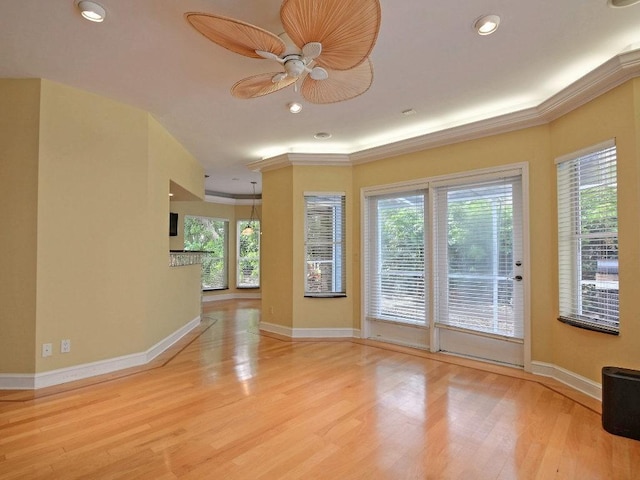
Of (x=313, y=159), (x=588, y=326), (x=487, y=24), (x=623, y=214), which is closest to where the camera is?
(x=487, y=24)

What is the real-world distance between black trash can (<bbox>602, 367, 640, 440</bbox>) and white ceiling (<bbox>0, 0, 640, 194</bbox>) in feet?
7.97

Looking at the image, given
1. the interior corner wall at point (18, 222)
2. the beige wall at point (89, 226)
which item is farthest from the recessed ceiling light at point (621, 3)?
the interior corner wall at point (18, 222)

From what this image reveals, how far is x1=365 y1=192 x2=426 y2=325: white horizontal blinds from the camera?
14.7 feet

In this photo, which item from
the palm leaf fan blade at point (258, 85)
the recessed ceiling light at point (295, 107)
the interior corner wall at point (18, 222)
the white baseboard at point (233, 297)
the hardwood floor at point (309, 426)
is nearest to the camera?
the hardwood floor at point (309, 426)

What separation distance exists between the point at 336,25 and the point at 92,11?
159 centimetres

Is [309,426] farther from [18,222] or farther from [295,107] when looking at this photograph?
[18,222]

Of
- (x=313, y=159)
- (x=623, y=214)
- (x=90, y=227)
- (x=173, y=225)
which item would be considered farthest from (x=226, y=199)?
(x=623, y=214)

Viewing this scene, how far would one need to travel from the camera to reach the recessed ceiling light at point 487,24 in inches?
88.0

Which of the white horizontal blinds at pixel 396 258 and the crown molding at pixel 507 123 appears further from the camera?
the white horizontal blinds at pixel 396 258

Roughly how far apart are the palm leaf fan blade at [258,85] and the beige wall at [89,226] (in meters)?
1.83

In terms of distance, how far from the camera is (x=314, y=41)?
1927 millimetres

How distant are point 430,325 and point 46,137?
4.57 m

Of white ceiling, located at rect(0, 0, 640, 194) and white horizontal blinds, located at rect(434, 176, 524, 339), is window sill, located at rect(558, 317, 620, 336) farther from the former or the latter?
white ceiling, located at rect(0, 0, 640, 194)

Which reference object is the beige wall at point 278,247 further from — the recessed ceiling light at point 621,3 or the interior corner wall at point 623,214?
the recessed ceiling light at point 621,3
